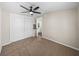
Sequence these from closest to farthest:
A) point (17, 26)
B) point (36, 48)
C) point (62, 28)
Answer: point (17, 26), point (36, 48), point (62, 28)

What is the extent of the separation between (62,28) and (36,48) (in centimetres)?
95

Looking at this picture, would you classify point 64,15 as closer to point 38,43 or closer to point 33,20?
point 33,20

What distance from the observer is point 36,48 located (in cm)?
202

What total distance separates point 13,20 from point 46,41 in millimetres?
1076

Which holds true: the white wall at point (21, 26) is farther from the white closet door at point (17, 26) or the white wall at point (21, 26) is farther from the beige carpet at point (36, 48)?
the beige carpet at point (36, 48)

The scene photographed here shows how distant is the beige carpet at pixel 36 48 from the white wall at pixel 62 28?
0.57 ft

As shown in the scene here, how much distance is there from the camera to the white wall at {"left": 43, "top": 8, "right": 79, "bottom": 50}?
1.97 m

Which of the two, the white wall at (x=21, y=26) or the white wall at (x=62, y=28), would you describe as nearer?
the white wall at (x=21, y=26)

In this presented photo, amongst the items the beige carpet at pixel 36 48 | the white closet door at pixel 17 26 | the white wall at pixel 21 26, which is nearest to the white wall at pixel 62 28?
the beige carpet at pixel 36 48

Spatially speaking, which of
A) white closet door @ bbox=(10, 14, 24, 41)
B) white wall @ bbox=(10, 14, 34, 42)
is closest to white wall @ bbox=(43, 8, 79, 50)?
white wall @ bbox=(10, 14, 34, 42)

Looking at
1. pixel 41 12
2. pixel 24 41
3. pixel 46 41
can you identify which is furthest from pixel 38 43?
pixel 41 12

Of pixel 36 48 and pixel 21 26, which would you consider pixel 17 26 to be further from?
pixel 36 48

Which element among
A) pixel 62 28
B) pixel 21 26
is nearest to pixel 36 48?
pixel 21 26

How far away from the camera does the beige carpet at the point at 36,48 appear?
1779 millimetres
